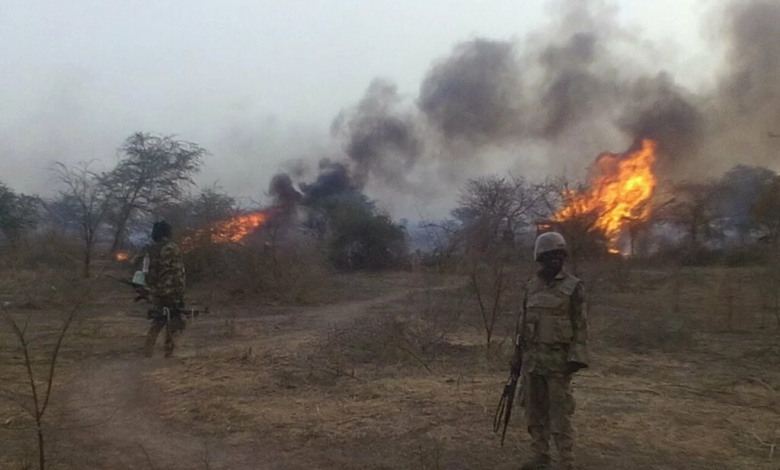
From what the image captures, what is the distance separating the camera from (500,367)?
9055 mm

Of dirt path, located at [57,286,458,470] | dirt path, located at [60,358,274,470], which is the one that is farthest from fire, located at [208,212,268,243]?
dirt path, located at [60,358,274,470]

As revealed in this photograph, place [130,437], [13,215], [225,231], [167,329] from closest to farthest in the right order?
[130,437]
[167,329]
[225,231]
[13,215]

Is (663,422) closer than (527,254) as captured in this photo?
Yes

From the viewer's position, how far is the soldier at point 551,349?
520 centimetres

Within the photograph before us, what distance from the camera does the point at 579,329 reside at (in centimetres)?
526

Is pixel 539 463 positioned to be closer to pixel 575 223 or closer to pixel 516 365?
pixel 516 365

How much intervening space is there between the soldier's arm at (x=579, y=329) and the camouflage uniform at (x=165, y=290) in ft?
20.4

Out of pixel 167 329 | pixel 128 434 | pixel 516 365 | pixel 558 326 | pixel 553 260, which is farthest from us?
pixel 167 329

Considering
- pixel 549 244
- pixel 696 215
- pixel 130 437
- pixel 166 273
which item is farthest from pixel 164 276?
pixel 696 215

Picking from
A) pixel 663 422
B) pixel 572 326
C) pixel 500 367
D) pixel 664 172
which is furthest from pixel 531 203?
pixel 572 326

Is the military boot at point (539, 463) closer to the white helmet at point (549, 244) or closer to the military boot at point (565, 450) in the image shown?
the military boot at point (565, 450)

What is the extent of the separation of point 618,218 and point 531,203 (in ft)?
18.9

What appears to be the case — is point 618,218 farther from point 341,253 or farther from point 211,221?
point 341,253

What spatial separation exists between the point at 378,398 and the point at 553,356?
2534 mm
